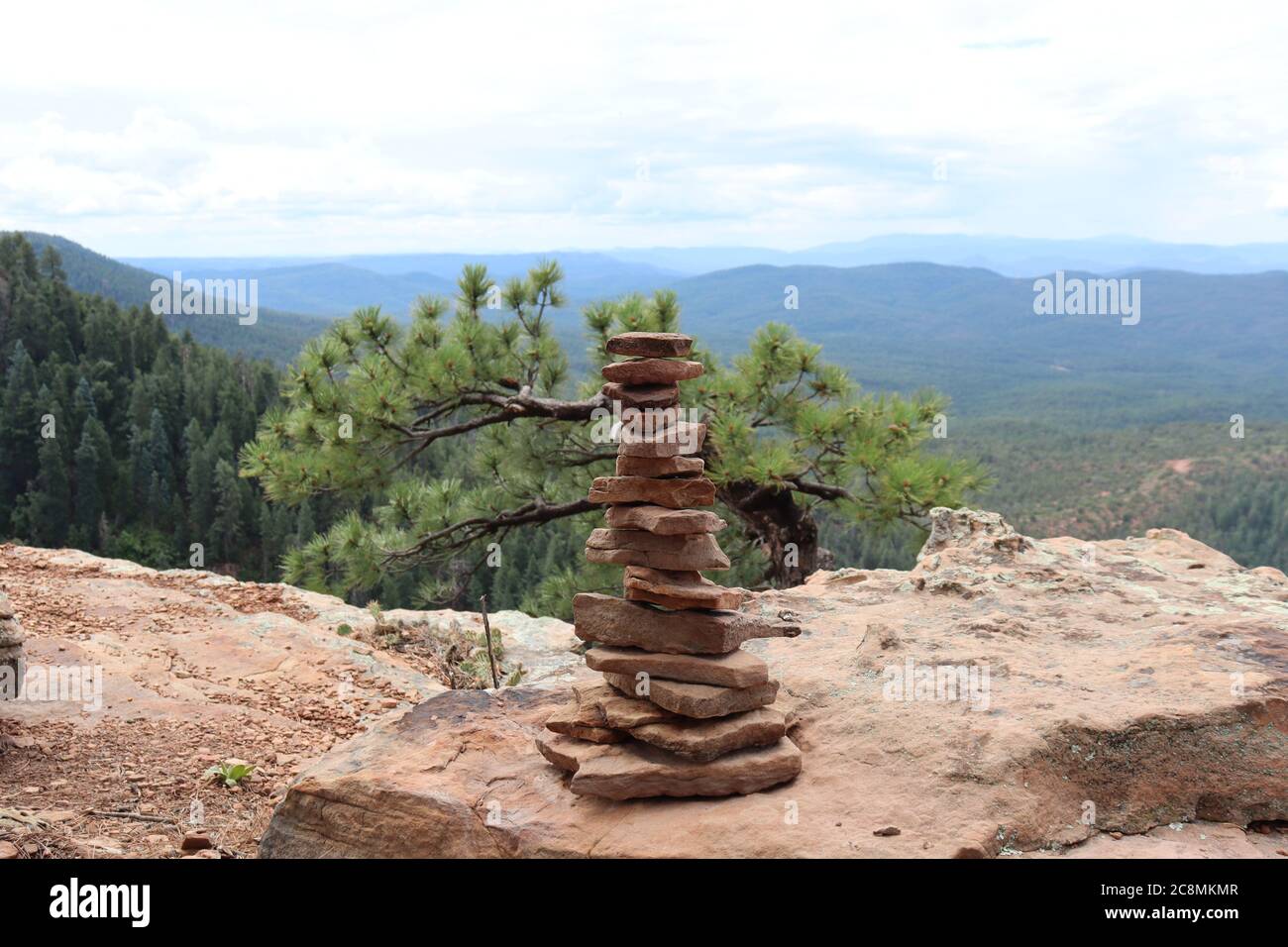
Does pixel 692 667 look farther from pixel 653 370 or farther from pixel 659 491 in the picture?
pixel 653 370

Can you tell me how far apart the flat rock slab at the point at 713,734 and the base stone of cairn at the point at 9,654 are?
5.52 metres

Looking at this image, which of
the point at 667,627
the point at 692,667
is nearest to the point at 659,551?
the point at 667,627

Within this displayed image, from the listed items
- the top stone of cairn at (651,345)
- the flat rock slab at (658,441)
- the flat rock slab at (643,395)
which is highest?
the top stone of cairn at (651,345)

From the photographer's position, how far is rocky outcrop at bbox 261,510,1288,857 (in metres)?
5.39

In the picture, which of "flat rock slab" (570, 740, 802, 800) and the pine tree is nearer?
"flat rock slab" (570, 740, 802, 800)

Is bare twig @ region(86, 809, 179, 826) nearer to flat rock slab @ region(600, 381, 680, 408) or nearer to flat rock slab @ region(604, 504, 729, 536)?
flat rock slab @ region(604, 504, 729, 536)

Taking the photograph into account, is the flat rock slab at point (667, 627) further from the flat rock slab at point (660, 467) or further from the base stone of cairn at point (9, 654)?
the base stone of cairn at point (9, 654)

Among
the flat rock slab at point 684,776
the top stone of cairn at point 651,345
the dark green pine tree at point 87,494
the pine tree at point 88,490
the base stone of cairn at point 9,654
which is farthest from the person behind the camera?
the pine tree at point 88,490

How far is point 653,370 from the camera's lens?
21.4 ft

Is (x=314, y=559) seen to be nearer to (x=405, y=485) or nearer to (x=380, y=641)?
(x=405, y=485)

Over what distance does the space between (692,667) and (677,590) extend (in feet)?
1.55

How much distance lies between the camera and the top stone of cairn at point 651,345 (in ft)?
21.1

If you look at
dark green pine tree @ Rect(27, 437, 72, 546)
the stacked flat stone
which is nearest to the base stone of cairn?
the stacked flat stone

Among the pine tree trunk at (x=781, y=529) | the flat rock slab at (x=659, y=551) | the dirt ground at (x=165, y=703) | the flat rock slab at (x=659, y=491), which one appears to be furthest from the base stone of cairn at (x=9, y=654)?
the pine tree trunk at (x=781, y=529)
